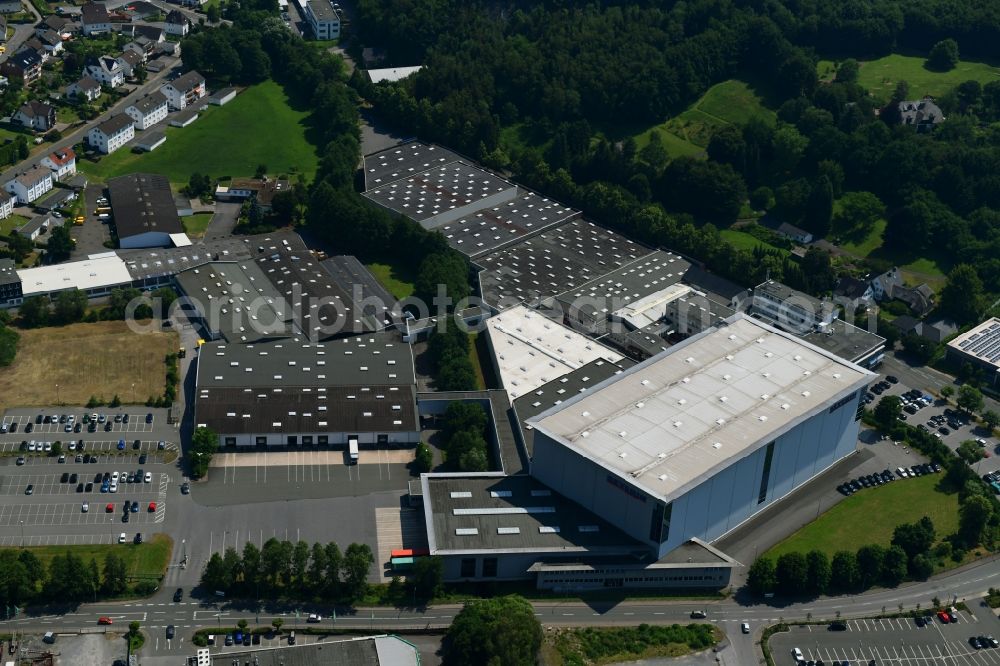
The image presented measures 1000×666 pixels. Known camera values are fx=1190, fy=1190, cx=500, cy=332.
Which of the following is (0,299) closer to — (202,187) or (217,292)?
(217,292)

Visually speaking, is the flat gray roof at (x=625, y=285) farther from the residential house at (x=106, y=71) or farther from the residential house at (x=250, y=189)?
the residential house at (x=106, y=71)

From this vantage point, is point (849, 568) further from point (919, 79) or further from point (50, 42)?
point (50, 42)

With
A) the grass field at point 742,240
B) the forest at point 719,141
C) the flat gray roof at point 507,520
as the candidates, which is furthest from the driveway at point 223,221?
the grass field at point 742,240

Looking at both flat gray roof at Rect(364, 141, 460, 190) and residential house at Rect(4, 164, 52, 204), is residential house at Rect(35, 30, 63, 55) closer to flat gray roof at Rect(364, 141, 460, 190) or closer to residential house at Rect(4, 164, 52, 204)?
residential house at Rect(4, 164, 52, 204)

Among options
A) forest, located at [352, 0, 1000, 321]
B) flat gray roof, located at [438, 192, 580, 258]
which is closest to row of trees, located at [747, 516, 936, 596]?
forest, located at [352, 0, 1000, 321]

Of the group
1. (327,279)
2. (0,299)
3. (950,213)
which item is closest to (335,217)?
(327,279)
